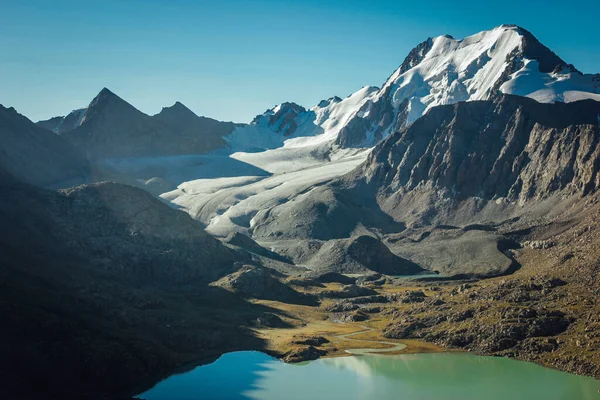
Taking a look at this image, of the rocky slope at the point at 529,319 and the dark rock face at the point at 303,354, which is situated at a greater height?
the rocky slope at the point at 529,319

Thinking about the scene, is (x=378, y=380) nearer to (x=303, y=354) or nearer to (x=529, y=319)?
(x=303, y=354)

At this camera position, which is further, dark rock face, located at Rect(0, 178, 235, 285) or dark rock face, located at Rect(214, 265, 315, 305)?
dark rock face, located at Rect(214, 265, 315, 305)

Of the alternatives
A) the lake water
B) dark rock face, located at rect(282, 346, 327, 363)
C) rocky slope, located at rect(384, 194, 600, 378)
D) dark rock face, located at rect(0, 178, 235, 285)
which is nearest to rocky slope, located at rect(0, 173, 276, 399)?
dark rock face, located at rect(0, 178, 235, 285)

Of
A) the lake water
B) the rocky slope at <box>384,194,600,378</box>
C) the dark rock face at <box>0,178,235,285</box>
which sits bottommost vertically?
the lake water

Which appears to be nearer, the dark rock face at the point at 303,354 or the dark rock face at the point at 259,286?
the dark rock face at the point at 303,354

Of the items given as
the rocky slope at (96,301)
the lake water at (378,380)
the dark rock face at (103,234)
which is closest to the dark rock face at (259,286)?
the rocky slope at (96,301)

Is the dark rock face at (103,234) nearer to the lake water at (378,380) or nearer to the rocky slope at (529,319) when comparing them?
the lake water at (378,380)

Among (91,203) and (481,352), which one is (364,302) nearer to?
(481,352)

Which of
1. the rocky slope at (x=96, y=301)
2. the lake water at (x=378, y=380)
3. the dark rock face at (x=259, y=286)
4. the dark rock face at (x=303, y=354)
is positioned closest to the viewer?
the rocky slope at (x=96, y=301)

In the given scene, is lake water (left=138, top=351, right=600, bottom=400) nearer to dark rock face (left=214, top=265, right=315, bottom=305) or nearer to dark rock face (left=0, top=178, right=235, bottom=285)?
dark rock face (left=214, top=265, right=315, bottom=305)
